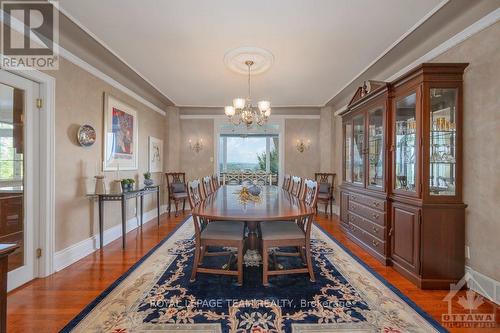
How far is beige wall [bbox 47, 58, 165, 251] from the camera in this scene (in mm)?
2805

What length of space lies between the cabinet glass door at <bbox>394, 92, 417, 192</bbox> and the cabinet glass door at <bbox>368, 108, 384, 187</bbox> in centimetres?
23

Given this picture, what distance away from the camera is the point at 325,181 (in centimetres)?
598

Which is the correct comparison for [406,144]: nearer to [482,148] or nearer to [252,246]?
[482,148]

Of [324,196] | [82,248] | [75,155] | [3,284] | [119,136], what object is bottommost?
[82,248]

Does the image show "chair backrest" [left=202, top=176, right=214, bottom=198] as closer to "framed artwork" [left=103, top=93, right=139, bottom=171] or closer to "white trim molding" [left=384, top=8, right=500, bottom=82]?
"framed artwork" [left=103, top=93, right=139, bottom=171]

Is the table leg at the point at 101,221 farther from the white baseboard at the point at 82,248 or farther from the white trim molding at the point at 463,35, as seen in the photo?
the white trim molding at the point at 463,35

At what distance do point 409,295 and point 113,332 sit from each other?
2506 millimetres

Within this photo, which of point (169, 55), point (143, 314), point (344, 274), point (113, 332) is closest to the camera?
point (113, 332)

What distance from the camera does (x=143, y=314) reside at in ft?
6.31

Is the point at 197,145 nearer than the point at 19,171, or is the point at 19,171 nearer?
the point at 19,171

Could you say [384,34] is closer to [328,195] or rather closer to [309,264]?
[309,264]

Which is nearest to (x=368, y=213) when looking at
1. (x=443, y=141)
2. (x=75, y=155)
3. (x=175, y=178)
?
(x=443, y=141)

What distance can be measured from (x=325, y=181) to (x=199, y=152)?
3346 mm

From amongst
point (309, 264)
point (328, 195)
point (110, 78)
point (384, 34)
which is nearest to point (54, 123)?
point (110, 78)
